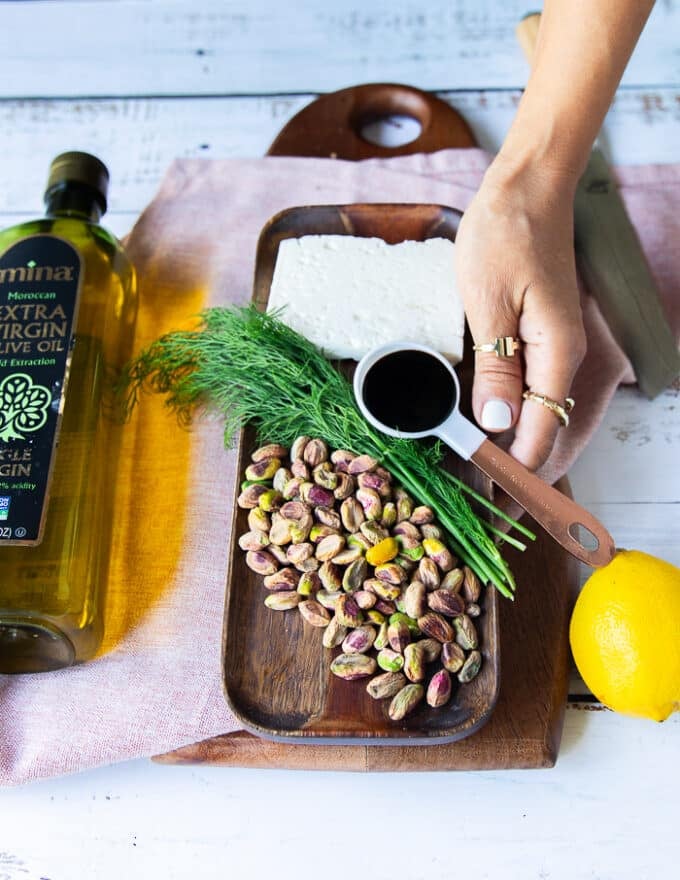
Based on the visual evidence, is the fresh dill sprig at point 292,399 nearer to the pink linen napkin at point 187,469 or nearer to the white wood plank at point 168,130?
the pink linen napkin at point 187,469

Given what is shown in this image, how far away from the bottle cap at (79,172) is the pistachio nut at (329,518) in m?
0.53

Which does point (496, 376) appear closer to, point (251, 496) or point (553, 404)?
point (553, 404)

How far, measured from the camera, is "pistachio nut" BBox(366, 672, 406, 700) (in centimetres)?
83

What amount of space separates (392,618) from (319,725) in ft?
0.44

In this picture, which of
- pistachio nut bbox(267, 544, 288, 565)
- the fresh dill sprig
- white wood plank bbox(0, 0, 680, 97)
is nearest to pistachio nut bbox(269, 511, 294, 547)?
pistachio nut bbox(267, 544, 288, 565)

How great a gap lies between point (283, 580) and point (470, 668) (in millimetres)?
222

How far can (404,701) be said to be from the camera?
0.82 m

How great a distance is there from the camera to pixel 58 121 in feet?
4.26

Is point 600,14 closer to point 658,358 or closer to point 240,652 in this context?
point 658,358

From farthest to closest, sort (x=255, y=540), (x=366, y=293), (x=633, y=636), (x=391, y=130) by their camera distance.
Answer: (x=391, y=130) < (x=366, y=293) < (x=255, y=540) < (x=633, y=636)

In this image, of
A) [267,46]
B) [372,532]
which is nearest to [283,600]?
[372,532]

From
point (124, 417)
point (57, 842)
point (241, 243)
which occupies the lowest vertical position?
point (57, 842)

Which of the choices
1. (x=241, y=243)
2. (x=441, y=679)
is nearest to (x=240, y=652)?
(x=441, y=679)

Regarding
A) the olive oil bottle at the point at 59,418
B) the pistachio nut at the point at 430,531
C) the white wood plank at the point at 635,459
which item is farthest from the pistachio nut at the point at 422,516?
the olive oil bottle at the point at 59,418
